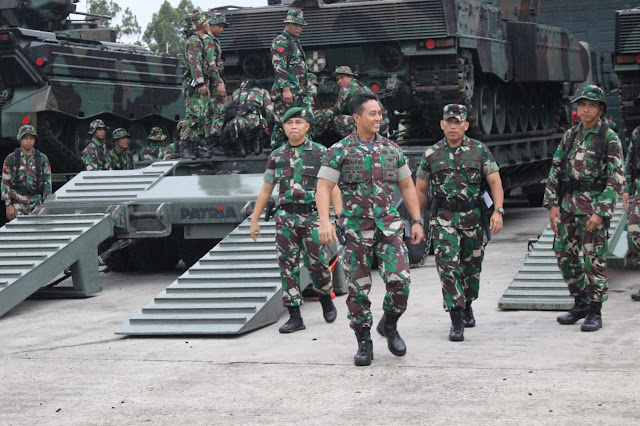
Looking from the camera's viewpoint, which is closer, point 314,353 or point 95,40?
point 314,353

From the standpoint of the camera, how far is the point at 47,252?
10406mm

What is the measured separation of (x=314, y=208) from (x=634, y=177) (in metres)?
2.92

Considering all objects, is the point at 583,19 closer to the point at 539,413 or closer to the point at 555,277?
the point at 555,277

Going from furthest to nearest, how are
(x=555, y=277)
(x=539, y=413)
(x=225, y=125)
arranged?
1. (x=225, y=125)
2. (x=555, y=277)
3. (x=539, y=413)

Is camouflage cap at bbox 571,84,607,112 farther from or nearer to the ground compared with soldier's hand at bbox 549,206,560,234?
farther from the ground

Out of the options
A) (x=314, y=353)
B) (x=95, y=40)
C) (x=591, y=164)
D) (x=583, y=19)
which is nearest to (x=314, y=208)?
(x=314, y=353)

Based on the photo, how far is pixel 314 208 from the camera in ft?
28.0

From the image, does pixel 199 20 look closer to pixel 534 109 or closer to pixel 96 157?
pixel 96 157

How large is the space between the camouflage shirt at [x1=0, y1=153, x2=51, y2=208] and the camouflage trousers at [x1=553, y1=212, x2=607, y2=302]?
6586 millimetres

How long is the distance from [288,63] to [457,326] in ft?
18.5

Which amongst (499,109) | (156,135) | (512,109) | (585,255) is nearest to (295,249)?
(585,255)

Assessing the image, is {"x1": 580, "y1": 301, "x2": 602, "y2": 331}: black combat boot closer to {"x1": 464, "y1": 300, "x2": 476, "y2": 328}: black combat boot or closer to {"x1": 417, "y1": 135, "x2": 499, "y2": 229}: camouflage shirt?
{"x1": 464, "y1": 300, "x2": 476, "y2": 328}: black combat boot

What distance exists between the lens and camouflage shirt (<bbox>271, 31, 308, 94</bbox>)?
41.6 feet

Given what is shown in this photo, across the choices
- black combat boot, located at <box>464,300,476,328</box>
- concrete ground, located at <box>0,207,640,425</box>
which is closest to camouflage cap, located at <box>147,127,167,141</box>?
concrete ground, located at <box>0,207,640,425</box>
